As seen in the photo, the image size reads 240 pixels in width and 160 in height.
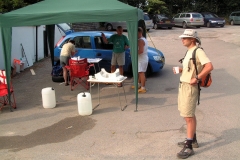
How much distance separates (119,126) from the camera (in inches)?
209

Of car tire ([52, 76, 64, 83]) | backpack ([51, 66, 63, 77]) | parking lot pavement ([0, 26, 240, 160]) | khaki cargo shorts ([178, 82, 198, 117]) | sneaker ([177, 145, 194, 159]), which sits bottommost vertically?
parking lot pavement ([0, 26, 240, 160])

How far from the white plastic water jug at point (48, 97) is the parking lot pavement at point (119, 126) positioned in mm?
144

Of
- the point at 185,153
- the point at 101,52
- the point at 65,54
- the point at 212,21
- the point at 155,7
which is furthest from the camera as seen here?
the point at 155,7

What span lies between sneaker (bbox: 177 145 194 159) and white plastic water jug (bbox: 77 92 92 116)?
8.08 ft

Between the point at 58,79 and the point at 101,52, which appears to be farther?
the point at 101,52

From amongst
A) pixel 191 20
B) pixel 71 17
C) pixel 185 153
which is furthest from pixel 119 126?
pixel 191 20

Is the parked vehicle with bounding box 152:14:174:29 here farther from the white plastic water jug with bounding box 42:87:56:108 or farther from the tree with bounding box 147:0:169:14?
the white plastic water jug with bounding box 42:87:56:108

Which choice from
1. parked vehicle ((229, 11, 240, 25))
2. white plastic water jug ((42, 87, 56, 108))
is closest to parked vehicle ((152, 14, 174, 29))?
parked vehicle ((229, 11, 240, 25))

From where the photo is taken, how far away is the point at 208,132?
4.86 m

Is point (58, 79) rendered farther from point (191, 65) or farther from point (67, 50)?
point (191, 65)

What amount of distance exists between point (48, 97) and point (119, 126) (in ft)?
6.72

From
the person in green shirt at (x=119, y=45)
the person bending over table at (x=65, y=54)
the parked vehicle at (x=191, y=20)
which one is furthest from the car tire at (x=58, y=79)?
the parked vehicle at (x=191, y=20)

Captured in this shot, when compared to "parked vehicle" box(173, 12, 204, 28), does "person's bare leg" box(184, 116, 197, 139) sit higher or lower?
lower

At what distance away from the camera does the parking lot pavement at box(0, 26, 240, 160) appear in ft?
14.1
